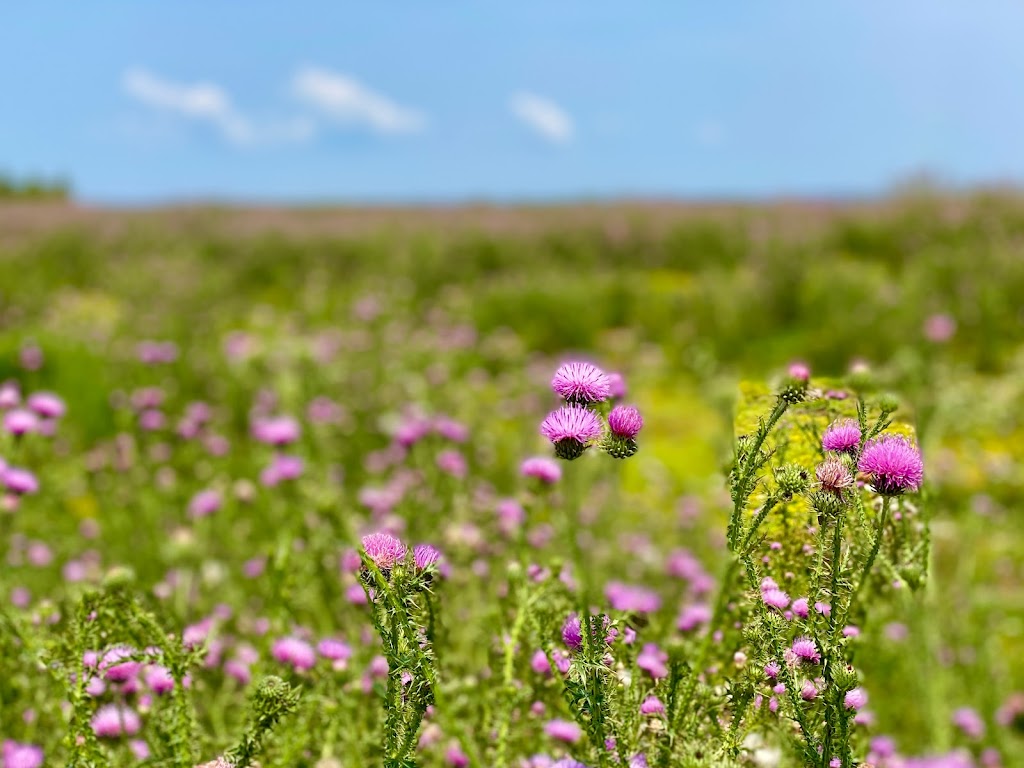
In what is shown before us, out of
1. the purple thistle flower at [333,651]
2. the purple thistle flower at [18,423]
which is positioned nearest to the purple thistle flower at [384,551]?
the purple thistle flower at [333,651]

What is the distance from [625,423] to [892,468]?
0.22 metres

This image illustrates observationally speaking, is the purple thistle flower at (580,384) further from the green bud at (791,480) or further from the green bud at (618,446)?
the green bud at (791,480)

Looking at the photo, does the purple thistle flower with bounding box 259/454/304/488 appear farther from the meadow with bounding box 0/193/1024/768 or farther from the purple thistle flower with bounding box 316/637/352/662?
the purple thistle flower with bounding box 316/637/352/662

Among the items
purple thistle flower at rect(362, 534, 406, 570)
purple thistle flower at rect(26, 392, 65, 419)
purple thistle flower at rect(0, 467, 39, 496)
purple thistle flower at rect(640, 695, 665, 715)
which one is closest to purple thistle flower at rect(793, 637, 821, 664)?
purple thistle flower at rect(640, 695, 665, 715)

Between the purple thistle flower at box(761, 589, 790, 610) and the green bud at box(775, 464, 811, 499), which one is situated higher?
the green bud at box(775, 464, 811, 499)

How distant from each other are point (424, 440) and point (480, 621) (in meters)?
1.24

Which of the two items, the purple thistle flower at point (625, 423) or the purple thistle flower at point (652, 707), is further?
the purple thistle flower at point (652, 707)

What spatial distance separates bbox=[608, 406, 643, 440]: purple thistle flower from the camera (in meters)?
0.81

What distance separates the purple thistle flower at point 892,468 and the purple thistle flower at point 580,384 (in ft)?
0.74

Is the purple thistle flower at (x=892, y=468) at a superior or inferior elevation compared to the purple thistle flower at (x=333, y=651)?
superior

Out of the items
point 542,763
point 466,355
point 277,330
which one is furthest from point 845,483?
point 277,330

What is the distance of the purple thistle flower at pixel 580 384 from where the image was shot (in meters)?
0.81

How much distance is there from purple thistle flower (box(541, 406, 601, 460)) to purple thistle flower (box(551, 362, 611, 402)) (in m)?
0.01

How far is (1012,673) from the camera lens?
114 inches
